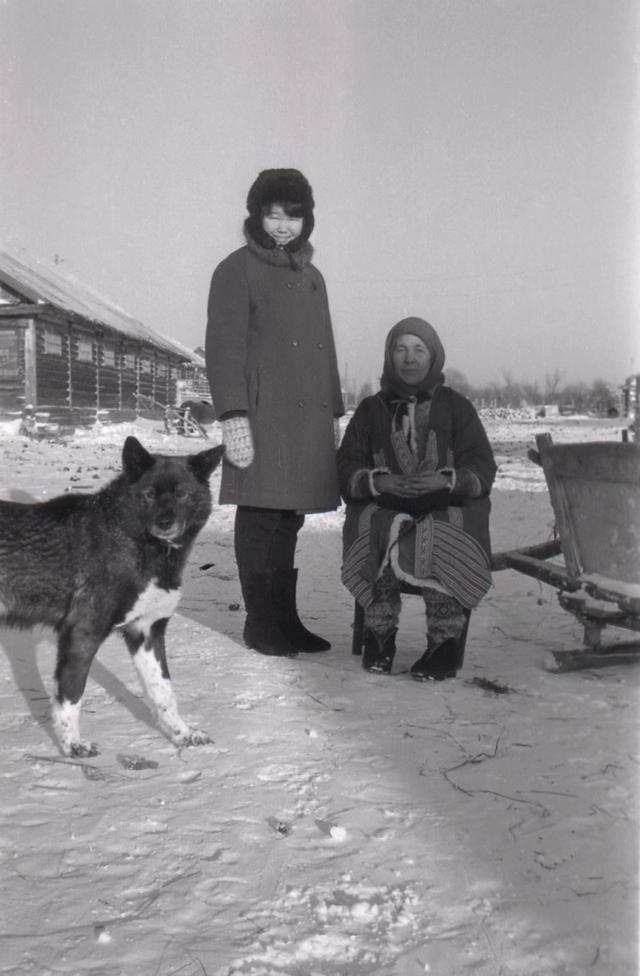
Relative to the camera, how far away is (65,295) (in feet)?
82.1

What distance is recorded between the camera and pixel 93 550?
324 cm

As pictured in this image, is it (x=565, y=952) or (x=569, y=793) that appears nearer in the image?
(x=565, y=952)

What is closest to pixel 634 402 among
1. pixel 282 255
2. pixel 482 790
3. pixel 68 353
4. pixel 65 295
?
pixel 68 353

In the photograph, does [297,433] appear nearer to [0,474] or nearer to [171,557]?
[171,557]

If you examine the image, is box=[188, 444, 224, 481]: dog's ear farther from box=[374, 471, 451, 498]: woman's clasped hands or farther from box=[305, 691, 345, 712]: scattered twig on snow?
box=[305, 691, 345, 712]: scattered twig on snow

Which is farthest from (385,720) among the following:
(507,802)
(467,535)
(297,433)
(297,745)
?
(297,433)

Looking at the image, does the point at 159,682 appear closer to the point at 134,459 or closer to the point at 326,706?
the point at 326,706

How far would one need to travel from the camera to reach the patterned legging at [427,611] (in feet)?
13.3

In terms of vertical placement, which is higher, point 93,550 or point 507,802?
point 93,550

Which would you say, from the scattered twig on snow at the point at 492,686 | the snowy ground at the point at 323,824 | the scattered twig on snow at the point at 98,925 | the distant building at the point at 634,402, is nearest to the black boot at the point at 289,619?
the snowy ground at the point at 323,824

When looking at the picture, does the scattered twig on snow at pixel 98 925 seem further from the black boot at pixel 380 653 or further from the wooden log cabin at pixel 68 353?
the wooden log cabin at pixel 68 353

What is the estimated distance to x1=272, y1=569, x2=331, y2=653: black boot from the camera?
4.61 metres

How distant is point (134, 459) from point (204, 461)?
13.8 inches

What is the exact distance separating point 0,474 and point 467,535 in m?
10.3
